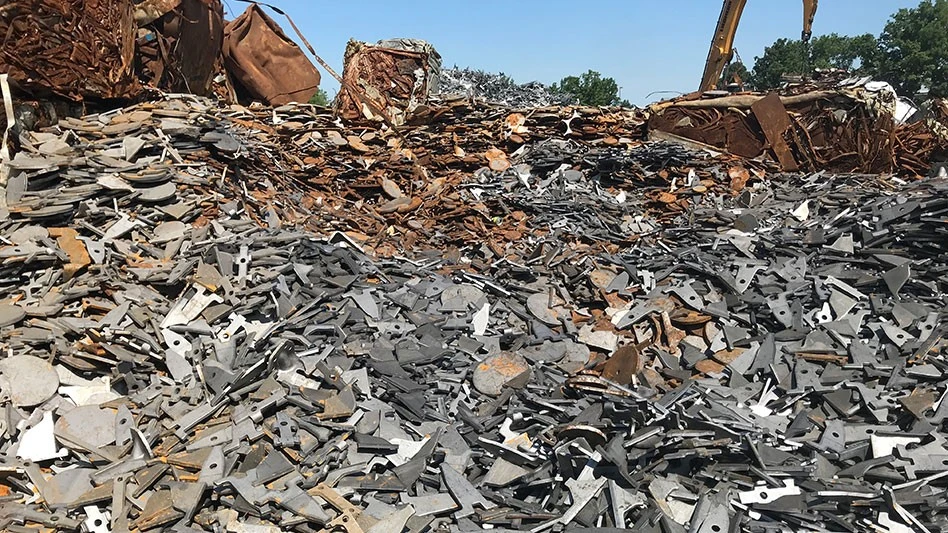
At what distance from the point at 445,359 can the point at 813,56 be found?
5668 cm

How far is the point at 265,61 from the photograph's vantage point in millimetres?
11586

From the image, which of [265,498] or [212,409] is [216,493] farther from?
[212,409]

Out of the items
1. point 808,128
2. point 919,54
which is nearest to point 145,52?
point 808,128

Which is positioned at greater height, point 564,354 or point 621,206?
point 621,206

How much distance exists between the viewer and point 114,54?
7.67m

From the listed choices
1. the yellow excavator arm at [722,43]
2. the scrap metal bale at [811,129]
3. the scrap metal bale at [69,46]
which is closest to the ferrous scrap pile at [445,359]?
the scrap metal bale at [69,46]

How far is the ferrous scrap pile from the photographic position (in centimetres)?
329

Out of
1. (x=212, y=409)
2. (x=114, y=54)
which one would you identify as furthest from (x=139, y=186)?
(x=212, y=409)

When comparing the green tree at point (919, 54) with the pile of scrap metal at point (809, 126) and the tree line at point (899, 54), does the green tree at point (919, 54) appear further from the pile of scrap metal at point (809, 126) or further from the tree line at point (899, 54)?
the pile of scrap metal at point (809, 126)

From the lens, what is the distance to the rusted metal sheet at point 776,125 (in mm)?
9258

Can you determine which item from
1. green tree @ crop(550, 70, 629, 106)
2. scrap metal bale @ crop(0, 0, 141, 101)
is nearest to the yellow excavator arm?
scrap metal bale @ crop(0, 0, 141, 101)

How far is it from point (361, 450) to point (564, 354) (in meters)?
1.83

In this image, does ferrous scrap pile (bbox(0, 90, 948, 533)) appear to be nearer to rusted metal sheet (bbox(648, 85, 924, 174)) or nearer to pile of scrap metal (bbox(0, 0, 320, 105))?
pile of scrap metal (bbox(0, 0, 320, 105))

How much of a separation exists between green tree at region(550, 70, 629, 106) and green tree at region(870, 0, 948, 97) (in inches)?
741
